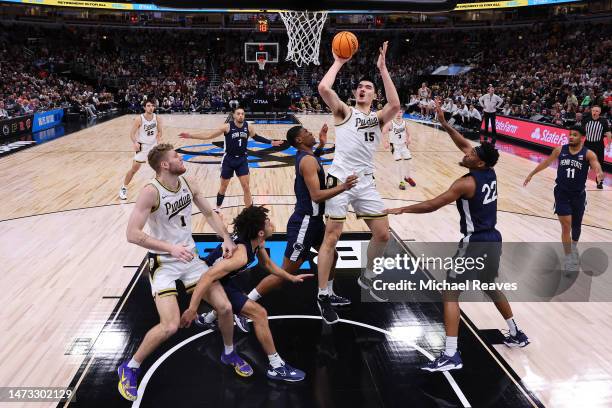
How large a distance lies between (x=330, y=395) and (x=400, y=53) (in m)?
40.2

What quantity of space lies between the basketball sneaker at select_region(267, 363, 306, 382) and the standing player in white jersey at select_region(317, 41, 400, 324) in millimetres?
985

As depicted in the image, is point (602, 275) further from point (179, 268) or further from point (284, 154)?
point (284, 154)

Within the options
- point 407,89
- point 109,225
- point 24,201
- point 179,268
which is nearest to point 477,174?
point 179,268

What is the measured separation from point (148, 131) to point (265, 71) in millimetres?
28974

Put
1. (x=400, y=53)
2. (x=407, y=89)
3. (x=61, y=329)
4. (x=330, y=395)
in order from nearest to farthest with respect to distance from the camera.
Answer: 1. (x=330, y=395)
2. (x=61, y=329)
3. (x=407, y=89)
4. (x=400, y=53)

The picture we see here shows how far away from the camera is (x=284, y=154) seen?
51.7 ft

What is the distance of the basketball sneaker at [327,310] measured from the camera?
16.5 feet

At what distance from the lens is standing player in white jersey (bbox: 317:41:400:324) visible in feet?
16.8

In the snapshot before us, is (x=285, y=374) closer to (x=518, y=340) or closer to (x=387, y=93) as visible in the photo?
(x=518, y=340)

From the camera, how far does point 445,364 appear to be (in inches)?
167

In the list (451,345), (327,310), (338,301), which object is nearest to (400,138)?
(338,301)

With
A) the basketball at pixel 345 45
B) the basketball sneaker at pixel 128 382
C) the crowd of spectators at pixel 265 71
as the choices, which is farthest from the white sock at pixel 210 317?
the crowd of spectators at pixel 265 71

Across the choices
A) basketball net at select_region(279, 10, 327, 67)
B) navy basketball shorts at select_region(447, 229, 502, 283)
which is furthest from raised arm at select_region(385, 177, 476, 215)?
basketball net at select_region(279, 10, 327, 67)

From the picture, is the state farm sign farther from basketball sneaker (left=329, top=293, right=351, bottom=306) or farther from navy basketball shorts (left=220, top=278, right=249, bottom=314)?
navy basketball shorts (left=220, top=278, right=249, bottom=314)
